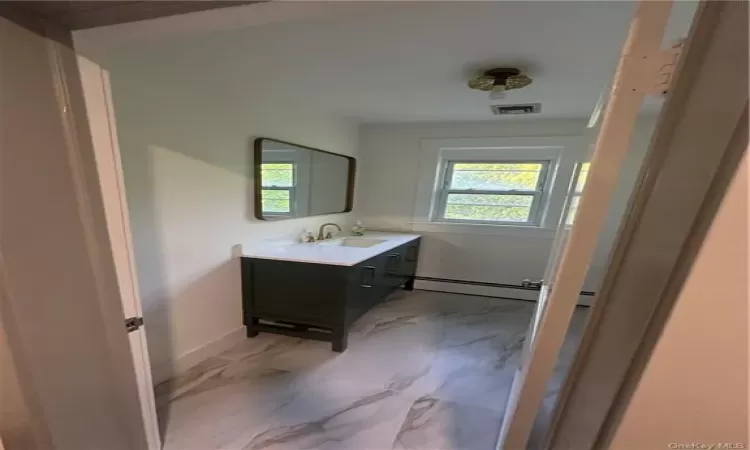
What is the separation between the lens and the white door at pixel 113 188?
99 cm

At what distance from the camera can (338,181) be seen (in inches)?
142

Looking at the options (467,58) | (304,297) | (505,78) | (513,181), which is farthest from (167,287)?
(513,181)

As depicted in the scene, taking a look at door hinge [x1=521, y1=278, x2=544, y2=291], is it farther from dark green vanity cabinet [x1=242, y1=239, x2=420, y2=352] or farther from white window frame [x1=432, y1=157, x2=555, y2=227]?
white window frame [x1=432, y1=157, x2=555, y2=227]

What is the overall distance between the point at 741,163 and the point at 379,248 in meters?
2.60

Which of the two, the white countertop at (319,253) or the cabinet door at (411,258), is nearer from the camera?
the white countertop at (319,253)

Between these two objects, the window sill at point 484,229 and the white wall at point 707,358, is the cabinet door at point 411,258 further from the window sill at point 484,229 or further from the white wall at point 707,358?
the white wall at point 707,358

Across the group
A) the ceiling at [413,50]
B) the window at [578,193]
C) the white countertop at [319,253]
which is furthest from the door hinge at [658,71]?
the white countertop at [319,253]

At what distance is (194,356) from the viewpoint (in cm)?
221

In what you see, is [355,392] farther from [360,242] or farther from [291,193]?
[360,242]

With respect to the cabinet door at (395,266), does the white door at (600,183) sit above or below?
above

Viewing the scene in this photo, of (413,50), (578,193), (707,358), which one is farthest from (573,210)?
(413,50)

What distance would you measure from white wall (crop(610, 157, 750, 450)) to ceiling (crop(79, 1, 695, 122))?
23.3 inches

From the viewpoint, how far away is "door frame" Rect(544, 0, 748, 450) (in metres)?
0.42

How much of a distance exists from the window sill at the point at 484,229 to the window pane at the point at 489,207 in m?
0.12
